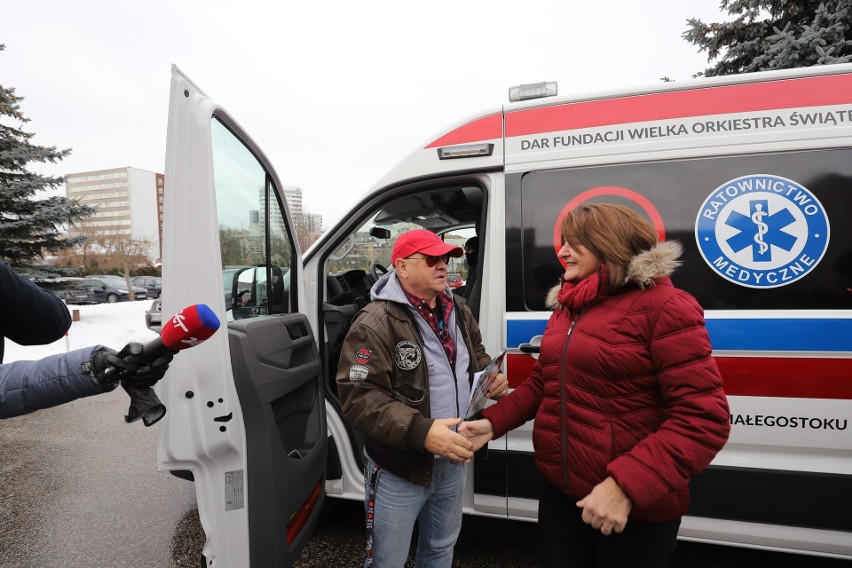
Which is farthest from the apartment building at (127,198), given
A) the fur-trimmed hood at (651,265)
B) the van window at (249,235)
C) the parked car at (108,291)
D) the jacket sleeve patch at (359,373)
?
the fur-trimmed hood at (651,265)

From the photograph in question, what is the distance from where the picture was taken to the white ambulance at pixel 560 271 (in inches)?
62.6

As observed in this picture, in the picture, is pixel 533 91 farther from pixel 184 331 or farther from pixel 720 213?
pixel 184 331

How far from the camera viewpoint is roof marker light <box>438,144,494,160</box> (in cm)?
222

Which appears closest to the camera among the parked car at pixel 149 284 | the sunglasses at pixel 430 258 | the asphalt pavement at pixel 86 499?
the sunglasses at pixel 430 258

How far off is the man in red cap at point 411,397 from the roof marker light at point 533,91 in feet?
3.35

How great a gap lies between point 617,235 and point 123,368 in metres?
1.40

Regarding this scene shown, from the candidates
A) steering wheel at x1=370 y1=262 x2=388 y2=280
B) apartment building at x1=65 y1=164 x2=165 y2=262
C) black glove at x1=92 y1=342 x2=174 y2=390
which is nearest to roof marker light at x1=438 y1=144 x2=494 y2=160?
black glove at x1=92 y1=342 x2=174 y2=390

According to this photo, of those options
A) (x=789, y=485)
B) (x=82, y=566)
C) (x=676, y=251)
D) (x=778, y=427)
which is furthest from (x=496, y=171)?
(x=82, y=566)

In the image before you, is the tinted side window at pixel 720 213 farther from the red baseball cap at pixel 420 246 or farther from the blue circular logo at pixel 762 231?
the red baseball cap at pixel 420 246

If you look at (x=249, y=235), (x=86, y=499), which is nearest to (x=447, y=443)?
(x=249, y=235)

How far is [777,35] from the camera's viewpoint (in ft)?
21.0

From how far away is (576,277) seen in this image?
1401 mm

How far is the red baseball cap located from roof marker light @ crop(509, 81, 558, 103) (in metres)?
1.01

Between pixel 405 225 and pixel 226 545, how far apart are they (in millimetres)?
2810
